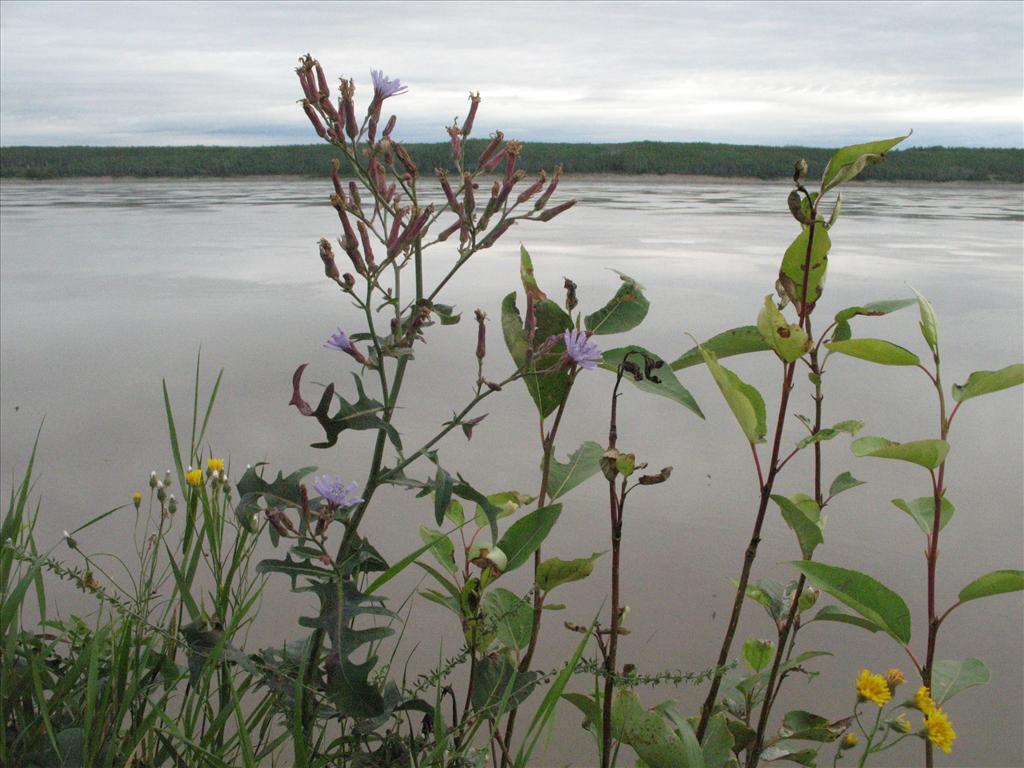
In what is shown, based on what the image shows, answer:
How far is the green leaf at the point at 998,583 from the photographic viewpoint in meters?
1.15

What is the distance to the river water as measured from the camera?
2.02m

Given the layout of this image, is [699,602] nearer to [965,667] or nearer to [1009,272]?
[965,667]

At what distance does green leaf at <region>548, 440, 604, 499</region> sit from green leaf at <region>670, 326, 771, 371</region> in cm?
22

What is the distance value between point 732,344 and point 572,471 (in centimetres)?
31

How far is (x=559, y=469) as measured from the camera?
1376mm

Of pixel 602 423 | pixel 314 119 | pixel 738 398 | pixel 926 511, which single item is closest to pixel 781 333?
pixel 738 398

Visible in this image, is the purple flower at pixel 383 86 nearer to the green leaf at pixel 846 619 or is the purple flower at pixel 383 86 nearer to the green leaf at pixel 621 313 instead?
the green leaf at pixel 621 313

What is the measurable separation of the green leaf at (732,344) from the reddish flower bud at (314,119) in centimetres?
61

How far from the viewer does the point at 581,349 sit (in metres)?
1.17

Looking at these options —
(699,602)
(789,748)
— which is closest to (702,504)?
(699,602)

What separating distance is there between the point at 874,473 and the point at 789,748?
5.05 feet

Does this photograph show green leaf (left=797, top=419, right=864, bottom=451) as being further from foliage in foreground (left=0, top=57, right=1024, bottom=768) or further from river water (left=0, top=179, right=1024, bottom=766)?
river water (left=0, top=179, right=1024, bottom=766)

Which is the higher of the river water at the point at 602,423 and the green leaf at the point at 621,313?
the green leaf at the point at 621,313

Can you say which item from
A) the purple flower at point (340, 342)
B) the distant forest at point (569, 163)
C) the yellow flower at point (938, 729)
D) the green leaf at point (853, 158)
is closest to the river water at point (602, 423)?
the yellow flower at point (938, 729)
